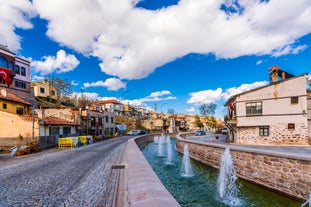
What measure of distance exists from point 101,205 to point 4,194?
3.94 metres

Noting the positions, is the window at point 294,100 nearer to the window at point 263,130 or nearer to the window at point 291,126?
the window at point 291,126

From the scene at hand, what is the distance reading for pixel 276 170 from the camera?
904cm

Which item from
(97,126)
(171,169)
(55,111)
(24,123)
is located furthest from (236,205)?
(97,126)

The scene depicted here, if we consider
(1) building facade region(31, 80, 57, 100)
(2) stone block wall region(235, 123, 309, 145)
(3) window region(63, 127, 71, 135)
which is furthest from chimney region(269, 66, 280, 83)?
(1) building facade region(31, 80, 57, 100)

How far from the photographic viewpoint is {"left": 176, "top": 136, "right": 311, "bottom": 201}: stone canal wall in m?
7.68

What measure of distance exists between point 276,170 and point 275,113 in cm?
1641

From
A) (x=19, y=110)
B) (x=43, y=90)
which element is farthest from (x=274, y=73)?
(x=43, y=90)

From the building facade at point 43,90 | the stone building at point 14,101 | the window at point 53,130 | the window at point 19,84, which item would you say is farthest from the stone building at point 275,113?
A: the building facade at point 43,90

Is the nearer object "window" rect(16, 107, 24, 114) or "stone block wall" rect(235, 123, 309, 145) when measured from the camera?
"stone block wall" rect(235, 123, 309, 145)

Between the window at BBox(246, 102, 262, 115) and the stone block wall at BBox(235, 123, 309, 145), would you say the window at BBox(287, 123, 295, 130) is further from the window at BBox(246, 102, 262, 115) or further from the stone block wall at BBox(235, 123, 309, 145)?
the window at BBox(246, 102, 262, 115)

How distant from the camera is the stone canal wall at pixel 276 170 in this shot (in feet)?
25.2

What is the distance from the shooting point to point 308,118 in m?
23.1

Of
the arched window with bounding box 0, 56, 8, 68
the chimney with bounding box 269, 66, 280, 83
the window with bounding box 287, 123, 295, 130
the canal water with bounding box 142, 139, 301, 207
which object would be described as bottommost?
the canal water with bounding box 142, 139, 301, 207

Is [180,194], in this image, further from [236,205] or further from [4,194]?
[4,194]
